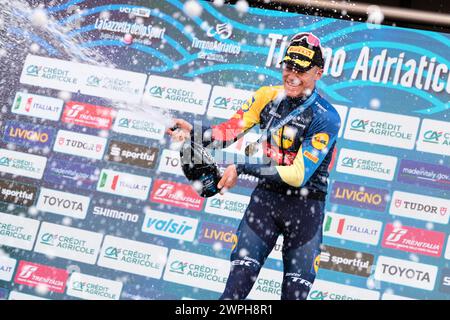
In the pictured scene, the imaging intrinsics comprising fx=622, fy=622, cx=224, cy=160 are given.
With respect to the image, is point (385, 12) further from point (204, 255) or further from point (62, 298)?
point (62, 298)

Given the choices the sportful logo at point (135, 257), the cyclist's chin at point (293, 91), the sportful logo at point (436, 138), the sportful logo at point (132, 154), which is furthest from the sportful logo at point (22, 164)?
the sportful logo at point (436, 138)

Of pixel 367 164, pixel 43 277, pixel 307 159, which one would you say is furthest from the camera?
pixel 43 277

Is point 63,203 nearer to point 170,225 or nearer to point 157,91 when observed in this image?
point 170,225

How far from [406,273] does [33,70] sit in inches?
73.7

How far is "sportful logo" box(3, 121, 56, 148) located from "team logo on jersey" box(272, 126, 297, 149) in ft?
3.33

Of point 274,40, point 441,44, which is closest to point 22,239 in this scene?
point 274,40

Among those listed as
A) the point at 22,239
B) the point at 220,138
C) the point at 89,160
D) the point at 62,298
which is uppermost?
the point at 220,138

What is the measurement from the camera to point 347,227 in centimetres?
264

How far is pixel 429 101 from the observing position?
2639 mm

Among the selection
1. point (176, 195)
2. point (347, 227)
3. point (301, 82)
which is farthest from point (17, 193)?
point (347, 227)

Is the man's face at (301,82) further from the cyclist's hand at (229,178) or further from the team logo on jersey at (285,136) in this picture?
the cyclist's hand at (229,178)

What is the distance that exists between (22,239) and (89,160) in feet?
1.52

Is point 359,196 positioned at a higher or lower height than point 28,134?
higher

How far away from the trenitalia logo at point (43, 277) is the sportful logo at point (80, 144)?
525mm
